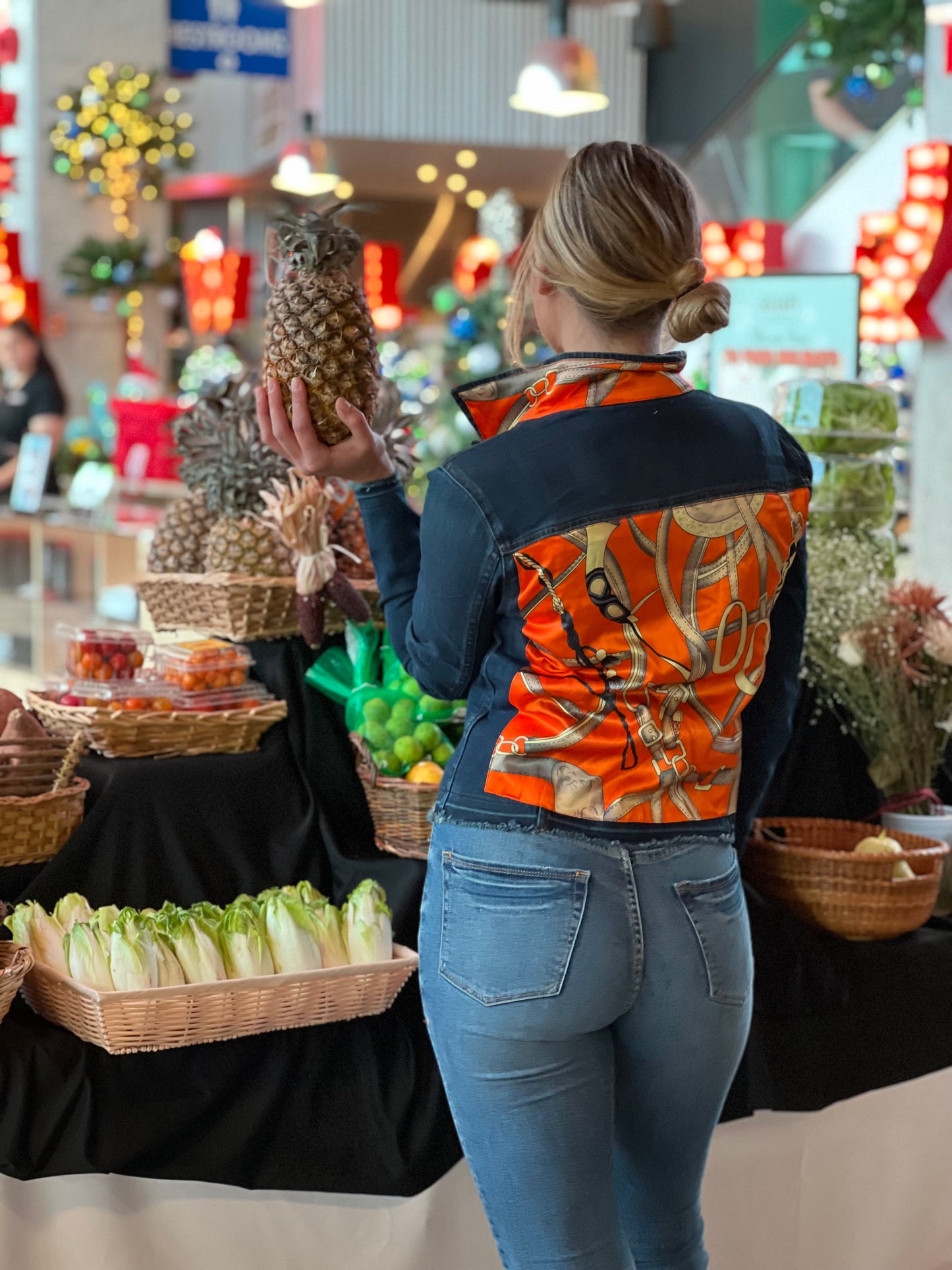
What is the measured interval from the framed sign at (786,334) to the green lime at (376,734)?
5.95 feet

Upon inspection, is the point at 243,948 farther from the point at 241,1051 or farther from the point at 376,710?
the point at 376,710

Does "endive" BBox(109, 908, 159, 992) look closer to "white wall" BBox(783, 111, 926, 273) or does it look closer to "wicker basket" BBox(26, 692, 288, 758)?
"wicker basket" BBox(26, 692, 288, 758)

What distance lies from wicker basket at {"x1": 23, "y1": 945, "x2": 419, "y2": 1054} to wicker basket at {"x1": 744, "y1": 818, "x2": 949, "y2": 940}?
0.79 m

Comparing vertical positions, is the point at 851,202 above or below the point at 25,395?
above

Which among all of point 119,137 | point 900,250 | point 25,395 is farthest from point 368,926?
point 119,137

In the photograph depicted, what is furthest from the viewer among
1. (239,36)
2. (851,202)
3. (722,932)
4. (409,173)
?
(409,173)

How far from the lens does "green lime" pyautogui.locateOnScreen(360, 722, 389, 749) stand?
2.58 m

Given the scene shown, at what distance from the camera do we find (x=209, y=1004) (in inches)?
85.4

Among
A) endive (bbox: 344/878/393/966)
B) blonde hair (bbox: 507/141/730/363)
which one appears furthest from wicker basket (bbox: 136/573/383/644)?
blonde hair (bbox: 507/141/730/363)

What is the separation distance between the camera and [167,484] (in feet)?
25.8

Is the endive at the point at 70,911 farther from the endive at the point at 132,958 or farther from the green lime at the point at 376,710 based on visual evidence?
the green lime at the point at 376,710

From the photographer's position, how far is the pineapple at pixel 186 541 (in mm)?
2896

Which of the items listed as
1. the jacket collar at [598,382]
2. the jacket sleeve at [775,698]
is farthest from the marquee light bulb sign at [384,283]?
the jacket collar at [598,382]

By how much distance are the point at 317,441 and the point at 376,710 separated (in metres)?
0.85
